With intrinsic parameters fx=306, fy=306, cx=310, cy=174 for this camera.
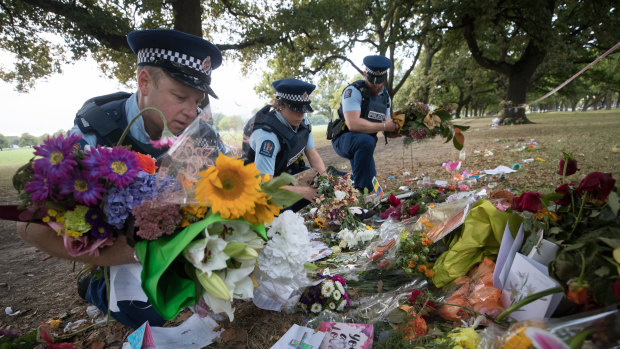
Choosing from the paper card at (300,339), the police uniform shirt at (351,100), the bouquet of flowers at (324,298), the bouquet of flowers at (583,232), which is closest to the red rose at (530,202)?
the bouquet of flowers at (583,232)

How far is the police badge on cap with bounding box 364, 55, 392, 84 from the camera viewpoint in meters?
4.38

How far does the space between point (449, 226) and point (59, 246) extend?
2.29 m

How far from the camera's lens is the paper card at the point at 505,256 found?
1608 millimetres

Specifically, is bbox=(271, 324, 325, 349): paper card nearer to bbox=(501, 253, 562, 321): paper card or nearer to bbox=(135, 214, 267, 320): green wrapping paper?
bbox=(135, 214, 267, 320): green wrapping paper

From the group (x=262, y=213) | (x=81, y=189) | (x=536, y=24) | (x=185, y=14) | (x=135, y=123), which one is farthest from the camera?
(x=536, y=24)

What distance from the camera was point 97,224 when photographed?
4.35 ft

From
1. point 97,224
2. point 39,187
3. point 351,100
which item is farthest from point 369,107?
point 39,187

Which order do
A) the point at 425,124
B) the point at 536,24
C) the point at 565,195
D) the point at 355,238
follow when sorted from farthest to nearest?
the point at 536,24 → the point at 425,124 → the point at 355,238 → the point at 565,195

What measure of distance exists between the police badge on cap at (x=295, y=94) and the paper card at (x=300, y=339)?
7.50 feet

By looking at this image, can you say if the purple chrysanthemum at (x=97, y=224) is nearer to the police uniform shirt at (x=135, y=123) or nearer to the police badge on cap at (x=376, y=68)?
the police uniform shirt at (x=135, y=123)

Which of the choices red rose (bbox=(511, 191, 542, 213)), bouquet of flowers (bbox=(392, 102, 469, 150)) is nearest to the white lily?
red rose (bbox=(511, 191, 542, 213))

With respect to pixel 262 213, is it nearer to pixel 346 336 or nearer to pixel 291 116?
pixel 346 336

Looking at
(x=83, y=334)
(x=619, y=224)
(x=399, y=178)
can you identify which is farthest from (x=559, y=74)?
(x=83, y=334)

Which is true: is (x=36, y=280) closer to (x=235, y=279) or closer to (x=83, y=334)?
(x=83, y=334)
